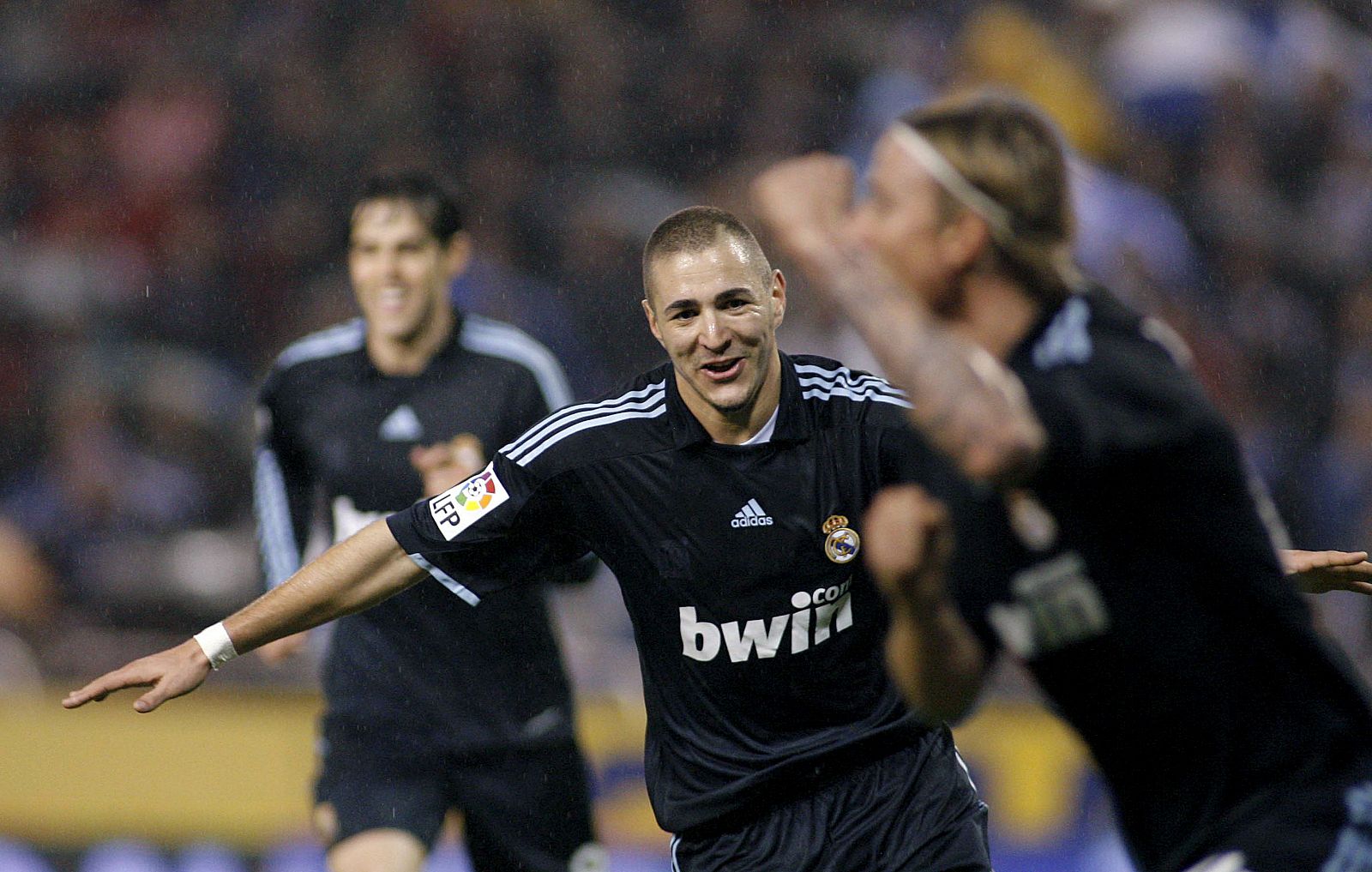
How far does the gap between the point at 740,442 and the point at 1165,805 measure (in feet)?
4.79

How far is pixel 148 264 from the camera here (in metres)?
10.3

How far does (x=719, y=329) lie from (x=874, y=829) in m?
1.18

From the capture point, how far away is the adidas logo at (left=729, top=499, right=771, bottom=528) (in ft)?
12.5

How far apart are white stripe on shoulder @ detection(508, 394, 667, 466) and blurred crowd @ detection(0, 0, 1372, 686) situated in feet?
14.5

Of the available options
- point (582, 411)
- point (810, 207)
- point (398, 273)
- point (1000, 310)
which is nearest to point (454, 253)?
point (398, 273)

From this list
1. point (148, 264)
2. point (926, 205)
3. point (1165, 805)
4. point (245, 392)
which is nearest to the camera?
point (926, 205)

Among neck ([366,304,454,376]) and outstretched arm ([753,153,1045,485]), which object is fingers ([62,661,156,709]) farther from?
neck ([366,304,454,376])

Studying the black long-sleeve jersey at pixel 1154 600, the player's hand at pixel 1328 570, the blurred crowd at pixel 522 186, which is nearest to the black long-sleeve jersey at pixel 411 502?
the blurred crowd at pixel 522 186

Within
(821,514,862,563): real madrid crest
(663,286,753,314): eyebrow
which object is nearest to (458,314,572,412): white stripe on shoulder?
(663,286,753,314): eyebrow

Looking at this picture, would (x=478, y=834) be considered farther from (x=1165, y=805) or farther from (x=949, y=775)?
(x=1165, y=805)

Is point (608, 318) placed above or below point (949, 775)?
above

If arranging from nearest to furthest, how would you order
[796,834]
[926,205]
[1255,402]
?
[926,205], [796,834], [1255,402]

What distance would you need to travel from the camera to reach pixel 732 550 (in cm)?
382

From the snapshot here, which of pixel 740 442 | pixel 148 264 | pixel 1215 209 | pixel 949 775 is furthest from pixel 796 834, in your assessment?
pixel 148 264
